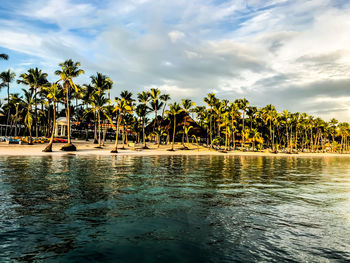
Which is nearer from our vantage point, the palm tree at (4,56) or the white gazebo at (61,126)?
the palm tree at (4,56)

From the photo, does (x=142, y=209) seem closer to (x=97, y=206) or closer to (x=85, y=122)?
(x=97, y=206)

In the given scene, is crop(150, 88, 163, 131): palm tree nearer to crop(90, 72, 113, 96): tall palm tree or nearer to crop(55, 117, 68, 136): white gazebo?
crop(90, 72, 113, 96): tall palm tree

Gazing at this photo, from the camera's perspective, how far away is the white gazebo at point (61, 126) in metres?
68.1

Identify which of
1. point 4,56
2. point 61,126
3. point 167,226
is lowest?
point 167,226

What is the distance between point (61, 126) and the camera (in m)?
70.3

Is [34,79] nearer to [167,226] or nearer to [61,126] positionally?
[61,126]

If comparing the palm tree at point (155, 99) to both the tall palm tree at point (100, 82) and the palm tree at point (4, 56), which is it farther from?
the palm tree at point (4, 56)

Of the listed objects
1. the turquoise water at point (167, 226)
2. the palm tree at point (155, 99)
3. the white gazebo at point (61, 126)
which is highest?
the palm tree at point (155, 99)

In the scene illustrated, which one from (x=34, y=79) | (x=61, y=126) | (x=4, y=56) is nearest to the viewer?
(x=4, y=56)

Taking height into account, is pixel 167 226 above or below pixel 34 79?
below

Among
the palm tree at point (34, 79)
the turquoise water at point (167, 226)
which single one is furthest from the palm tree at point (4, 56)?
the turquoise water at point (167, 226)

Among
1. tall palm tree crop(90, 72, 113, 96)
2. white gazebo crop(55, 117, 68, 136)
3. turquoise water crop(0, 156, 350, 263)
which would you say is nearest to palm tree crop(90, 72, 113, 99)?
tall palm tree crop(90, 72, 113, 96)

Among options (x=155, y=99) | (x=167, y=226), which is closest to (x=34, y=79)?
(x=155, y=99)

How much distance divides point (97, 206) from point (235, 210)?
5.07 meters
